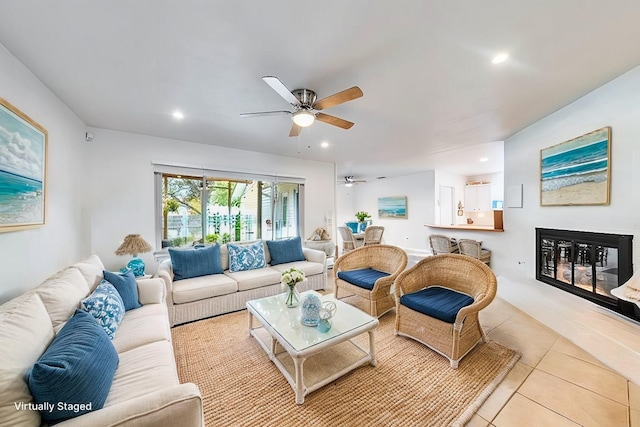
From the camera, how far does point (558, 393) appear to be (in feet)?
5.49

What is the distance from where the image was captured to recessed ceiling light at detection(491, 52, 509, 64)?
6.04ft

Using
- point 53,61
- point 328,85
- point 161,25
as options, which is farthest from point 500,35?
point 53,61

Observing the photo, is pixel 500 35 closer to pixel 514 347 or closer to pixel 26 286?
pixel 514 347

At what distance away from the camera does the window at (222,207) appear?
3781mm

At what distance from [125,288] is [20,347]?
1188 mm

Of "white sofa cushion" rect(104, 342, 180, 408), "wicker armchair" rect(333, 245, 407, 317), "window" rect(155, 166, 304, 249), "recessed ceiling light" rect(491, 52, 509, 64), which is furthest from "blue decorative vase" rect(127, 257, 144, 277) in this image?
"recessed ceiling light" rect(491, 52, 509, 64)

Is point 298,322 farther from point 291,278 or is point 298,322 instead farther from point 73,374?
point 73,374

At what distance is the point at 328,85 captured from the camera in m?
2.22

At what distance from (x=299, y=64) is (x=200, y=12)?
0.73 metres

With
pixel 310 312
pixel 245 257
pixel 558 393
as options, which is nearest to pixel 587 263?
pixel 558 393

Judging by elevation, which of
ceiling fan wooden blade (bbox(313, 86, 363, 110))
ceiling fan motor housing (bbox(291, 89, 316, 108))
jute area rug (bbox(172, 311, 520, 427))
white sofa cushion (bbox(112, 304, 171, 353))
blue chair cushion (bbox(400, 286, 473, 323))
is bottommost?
jute area rug (bbox(172, 311, 520, 427))

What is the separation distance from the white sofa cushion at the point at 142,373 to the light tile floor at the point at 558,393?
1.83 meters

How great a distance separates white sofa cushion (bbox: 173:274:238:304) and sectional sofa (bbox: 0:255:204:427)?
1006 mm

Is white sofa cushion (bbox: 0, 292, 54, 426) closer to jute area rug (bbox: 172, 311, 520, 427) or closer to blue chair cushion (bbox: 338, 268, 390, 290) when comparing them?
jute area rug (bbox: 172, 311, 520, 427)
